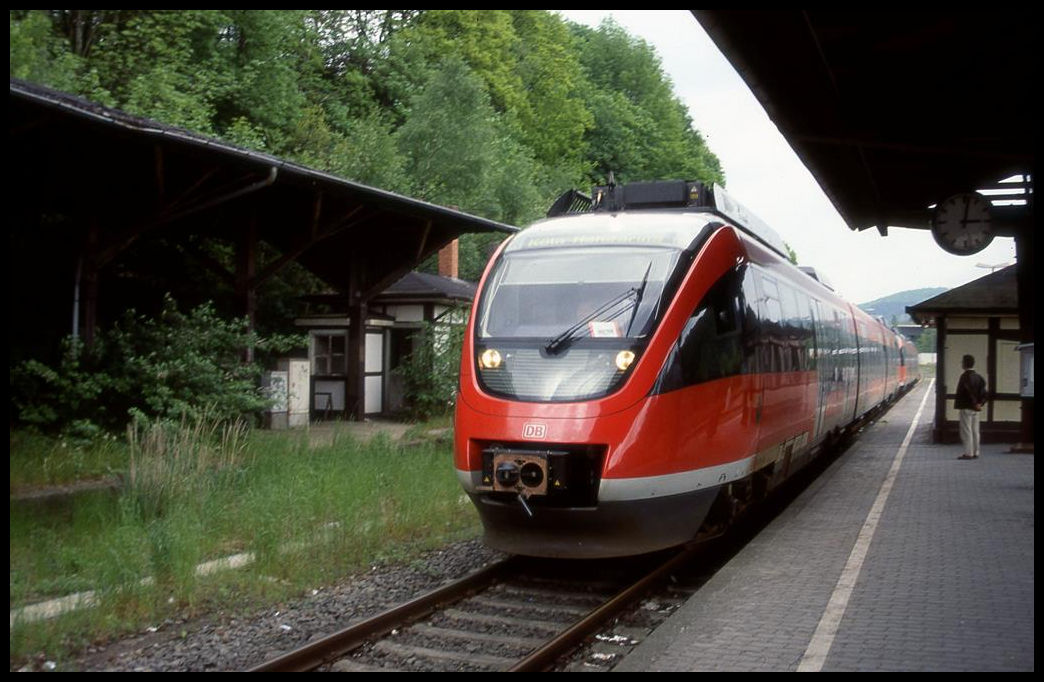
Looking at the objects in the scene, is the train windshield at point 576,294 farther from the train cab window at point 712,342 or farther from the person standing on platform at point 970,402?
the person standing on platform at point 970,402

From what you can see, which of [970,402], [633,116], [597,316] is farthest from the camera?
[633,116]

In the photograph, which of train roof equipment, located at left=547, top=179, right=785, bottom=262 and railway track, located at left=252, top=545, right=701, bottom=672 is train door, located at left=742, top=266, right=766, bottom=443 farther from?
railway track, located at left=252, top=545, right=701, bottom=672

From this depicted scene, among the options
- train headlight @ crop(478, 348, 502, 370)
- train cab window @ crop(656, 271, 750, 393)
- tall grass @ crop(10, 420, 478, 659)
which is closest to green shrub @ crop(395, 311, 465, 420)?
tall grass @ crop(10, 420, 478, 659)

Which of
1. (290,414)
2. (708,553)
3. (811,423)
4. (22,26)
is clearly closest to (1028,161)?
(811,423)

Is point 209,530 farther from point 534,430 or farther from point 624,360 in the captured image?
point 624,360

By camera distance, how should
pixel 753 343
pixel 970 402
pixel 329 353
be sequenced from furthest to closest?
pixel 329 353
pixel 970 402
pixel 753 343

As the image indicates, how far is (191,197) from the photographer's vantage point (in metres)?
16.1

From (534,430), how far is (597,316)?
Result: 3.80ft

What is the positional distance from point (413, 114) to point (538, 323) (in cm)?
2910

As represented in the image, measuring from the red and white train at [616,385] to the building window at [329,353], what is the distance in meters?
14.0

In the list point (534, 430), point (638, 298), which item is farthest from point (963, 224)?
point (534, 430)

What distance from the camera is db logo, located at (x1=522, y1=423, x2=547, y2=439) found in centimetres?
749

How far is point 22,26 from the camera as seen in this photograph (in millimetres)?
21469

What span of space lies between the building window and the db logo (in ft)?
52.3
